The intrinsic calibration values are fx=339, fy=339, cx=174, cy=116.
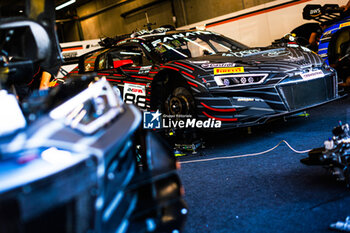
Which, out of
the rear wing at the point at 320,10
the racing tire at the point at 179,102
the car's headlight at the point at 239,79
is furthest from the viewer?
the rear wing at the point at 320,10

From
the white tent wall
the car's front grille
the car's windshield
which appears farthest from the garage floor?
the white tent wall

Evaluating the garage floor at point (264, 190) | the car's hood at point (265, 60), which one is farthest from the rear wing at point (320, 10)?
the garage floor at point (264, 190)

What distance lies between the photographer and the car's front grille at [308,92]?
3254mm

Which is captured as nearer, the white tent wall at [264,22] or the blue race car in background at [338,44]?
the blue race car in background at [338,44]

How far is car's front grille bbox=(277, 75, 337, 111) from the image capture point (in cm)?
325

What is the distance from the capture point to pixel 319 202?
195 centimetres

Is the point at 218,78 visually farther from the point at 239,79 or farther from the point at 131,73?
the point at 131,73

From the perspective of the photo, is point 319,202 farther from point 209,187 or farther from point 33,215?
point 33,215

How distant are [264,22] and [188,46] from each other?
5.46 metres

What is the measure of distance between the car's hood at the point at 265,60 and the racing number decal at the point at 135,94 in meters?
0.71

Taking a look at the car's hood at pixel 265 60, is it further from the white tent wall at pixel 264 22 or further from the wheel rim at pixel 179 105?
the white tent wall at pixel 264 22

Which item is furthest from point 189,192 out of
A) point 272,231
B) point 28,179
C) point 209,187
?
point 28,179

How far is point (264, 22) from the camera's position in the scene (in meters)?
8.84

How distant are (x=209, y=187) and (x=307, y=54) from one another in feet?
6.77
